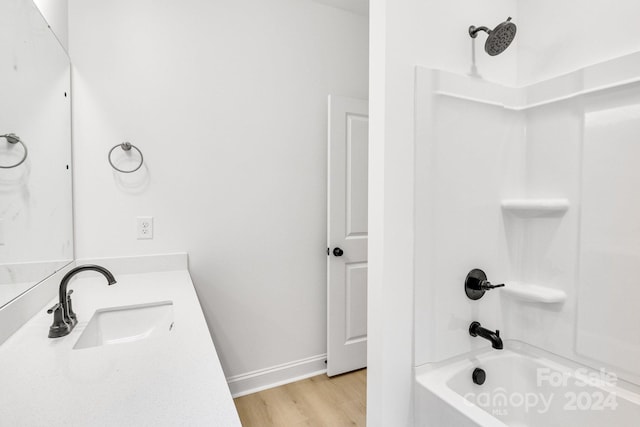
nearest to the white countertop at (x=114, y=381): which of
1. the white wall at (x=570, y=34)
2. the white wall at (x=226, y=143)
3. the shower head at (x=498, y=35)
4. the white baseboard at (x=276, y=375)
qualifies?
the white wall at (x=226, y=143)

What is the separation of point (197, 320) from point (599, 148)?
5.56 feet

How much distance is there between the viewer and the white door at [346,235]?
2.17 metres

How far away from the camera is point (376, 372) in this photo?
4.06 feet

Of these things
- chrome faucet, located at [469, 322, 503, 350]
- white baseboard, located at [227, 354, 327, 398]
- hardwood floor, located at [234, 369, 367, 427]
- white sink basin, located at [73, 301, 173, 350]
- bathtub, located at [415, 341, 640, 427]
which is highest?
white sink basin, located at [73, 301, 173, 350]

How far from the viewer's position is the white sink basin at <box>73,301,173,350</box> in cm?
117

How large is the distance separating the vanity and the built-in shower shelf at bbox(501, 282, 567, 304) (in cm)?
138

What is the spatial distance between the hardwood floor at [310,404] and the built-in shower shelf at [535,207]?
1429 millimetres

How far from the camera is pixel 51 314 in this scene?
1.10m

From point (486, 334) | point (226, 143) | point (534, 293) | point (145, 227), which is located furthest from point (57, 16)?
point (534, 293)

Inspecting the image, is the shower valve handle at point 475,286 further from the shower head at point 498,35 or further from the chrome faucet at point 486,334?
the shower head at point 498,35

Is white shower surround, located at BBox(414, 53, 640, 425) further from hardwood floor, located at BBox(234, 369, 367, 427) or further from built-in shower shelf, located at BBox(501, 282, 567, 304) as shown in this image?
hardwood floor, located at BBox(234, 369, 367, 427)

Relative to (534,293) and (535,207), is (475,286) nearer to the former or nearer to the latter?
(534,293)

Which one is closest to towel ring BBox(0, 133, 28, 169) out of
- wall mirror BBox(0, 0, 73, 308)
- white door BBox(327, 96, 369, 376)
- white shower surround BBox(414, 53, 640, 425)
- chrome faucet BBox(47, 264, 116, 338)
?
wall mirror BBox(0, 0, 73, 308)

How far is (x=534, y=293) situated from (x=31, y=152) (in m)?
2.15
